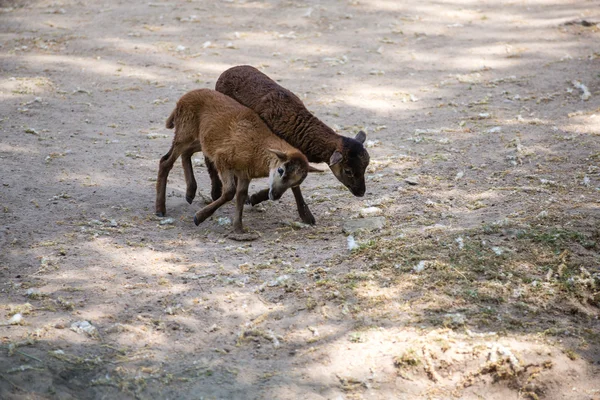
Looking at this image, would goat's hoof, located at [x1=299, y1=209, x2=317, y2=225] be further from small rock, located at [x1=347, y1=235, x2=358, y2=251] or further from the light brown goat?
small rock, located at [x1=347, y1=235, x2=358, y2=251]

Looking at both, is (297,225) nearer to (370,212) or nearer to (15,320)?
(370,212)

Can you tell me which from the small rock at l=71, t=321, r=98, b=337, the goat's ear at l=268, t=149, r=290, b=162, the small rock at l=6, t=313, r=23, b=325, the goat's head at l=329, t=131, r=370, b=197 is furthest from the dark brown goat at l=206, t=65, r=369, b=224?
the small rock at l=6, t=313, r=23, b=325

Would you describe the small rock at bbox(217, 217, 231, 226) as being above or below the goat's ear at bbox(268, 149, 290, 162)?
below

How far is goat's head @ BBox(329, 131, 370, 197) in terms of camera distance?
6457 millimetres

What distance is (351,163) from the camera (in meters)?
6.48

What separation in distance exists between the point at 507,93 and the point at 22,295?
22.9 ft

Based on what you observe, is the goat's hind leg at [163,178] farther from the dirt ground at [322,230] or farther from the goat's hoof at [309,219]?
the goat's hoof at [309,219]

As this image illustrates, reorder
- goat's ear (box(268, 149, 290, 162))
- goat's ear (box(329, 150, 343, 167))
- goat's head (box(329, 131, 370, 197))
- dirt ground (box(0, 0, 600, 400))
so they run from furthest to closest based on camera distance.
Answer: goat's head (box(329, 131, 370, 197)), goat's ear (box(329, 150, 343, 167)), goat's ear (box(268, 149, 290, 162)), dirt ground (box(0, 0, 600, 400))

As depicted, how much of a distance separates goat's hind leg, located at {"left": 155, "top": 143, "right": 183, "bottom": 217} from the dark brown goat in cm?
77

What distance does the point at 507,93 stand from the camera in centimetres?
978

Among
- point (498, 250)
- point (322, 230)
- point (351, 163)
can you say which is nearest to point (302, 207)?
point (322, 230)

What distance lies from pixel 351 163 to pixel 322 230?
0.64 m

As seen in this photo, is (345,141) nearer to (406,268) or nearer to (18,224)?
(406,268)

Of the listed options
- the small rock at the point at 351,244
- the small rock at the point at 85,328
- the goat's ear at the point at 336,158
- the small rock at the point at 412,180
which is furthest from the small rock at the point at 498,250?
the small rock at the point at 85,328
